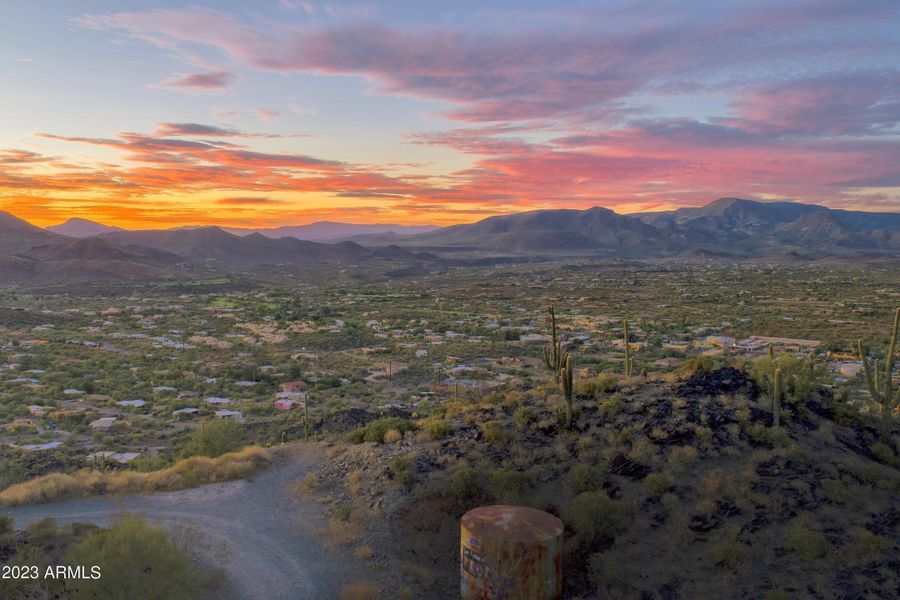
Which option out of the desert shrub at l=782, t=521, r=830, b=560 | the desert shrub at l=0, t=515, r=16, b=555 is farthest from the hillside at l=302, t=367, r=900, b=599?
the desert shrub at l=0, t=515, r=16, b=555

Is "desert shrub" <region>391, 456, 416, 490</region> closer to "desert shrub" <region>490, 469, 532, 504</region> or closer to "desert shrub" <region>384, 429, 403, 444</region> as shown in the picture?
"desert shrub" <region>384, 429, 403, 444</region>

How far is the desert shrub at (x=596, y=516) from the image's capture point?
1249cm

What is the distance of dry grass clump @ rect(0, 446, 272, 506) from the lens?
15164mm

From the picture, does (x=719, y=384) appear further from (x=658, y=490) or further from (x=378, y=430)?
(x=378, y=430)

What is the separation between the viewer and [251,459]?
18000mm

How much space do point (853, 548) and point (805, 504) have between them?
1.32 m

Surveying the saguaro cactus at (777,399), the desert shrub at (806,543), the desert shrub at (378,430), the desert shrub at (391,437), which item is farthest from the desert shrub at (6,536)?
the saguaro cactus at (777,399)

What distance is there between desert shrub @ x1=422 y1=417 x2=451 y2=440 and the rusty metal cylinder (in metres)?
6.58

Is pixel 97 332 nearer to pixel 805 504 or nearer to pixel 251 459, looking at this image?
pixel 251 459

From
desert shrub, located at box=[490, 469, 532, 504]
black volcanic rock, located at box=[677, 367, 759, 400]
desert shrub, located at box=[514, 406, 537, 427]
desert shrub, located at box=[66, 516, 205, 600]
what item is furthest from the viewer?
desert shrub, located at box=[514, 406, 537, 427]

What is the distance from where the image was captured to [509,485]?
14211mm

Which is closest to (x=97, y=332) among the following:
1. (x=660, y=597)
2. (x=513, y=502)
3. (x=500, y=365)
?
(x=500, y=365)

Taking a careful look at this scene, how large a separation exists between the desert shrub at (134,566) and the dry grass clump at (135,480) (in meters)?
5.12

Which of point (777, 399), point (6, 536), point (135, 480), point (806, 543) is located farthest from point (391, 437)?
point (806, 543)
